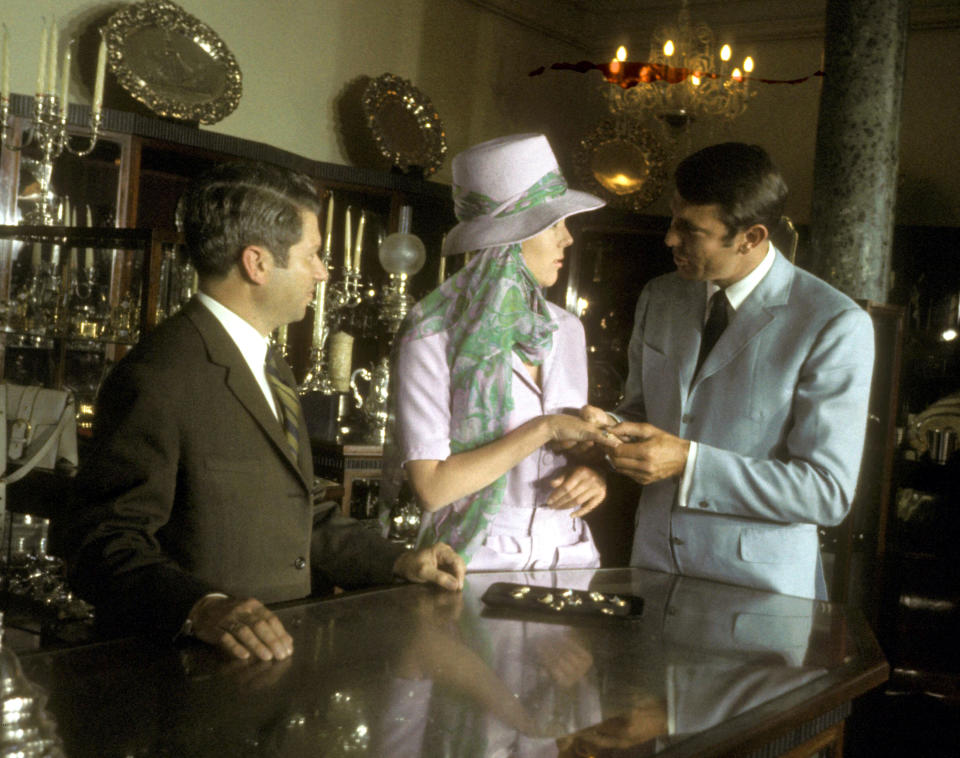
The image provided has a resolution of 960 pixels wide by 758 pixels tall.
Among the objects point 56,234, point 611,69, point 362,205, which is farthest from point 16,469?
point 611,69

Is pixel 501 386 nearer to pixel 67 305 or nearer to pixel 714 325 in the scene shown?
pixel 714 325

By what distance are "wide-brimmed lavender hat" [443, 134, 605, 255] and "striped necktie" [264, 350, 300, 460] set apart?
1.64 feet

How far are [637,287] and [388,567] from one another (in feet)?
17.1

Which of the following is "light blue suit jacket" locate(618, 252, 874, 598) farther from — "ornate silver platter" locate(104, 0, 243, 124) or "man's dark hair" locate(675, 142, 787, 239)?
"ornate silver platter" locate(104, 0, 243, 124)

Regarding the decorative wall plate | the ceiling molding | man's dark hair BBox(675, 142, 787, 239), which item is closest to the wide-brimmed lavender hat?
man's dark hair BBox(675, 142, 787, 239)

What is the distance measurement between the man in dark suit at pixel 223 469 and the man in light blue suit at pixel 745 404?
623 millimetres

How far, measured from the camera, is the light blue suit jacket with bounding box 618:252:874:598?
212 cm

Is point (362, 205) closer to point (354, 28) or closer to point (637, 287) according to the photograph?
point (354, 28)

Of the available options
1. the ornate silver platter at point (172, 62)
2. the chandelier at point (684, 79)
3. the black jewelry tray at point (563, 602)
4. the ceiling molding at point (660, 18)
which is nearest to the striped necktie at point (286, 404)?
the black jewelry tray at point (563, 602)

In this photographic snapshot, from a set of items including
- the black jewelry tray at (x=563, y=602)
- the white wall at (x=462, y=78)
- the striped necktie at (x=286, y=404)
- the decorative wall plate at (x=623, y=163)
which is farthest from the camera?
the decorative wall plate at (x=623, y=163)

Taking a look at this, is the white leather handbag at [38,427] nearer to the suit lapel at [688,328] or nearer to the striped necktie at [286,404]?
the striped necktie at [286,404]

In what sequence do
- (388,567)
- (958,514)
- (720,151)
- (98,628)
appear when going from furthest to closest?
1. (958,514)
2. (720,151)
3. (388,567)
4. (98,628)

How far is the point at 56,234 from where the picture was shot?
3396 millimetres

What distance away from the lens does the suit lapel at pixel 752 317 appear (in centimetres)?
226
